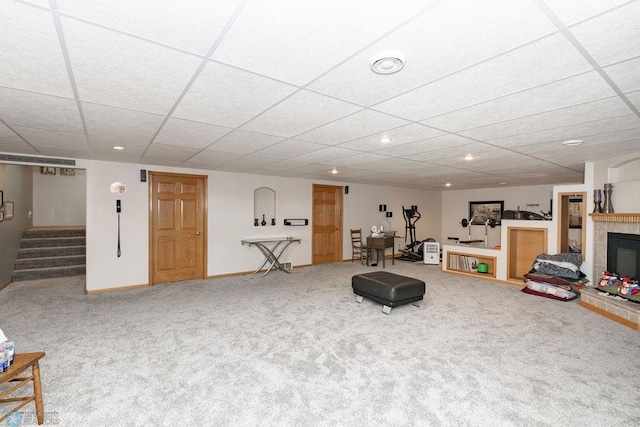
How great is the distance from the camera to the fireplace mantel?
13.1ft

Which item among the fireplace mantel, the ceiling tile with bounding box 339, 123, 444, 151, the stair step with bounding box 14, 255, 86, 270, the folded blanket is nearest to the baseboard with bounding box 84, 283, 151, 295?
the stair step with bounding box 14, 255, 86, 270

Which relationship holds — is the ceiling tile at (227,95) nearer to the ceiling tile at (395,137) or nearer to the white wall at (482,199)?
the ceiling tile at (395,137)

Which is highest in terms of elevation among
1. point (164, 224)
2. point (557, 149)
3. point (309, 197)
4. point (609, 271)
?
point (557, 149)

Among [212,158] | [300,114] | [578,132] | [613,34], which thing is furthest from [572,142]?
[212,158]

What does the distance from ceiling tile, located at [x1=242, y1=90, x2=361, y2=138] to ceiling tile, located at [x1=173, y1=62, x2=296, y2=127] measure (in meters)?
0.10

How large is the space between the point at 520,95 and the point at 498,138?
127 cm

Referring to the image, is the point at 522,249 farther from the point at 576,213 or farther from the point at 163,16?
the point at 163,16

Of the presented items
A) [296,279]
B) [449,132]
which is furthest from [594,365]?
[296,279]

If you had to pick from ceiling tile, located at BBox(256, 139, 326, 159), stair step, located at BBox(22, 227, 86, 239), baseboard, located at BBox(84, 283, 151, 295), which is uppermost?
ceiling tile, located at BBox(256, 139, 326, 159)

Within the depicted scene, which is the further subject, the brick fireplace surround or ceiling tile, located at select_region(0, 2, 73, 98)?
the brick fireplace surround

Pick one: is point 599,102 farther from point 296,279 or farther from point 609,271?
point 296,279

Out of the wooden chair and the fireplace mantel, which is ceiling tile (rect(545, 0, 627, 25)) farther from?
the wooden chair

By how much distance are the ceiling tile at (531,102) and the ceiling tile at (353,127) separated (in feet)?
1.19

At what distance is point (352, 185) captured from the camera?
8.15 meters
